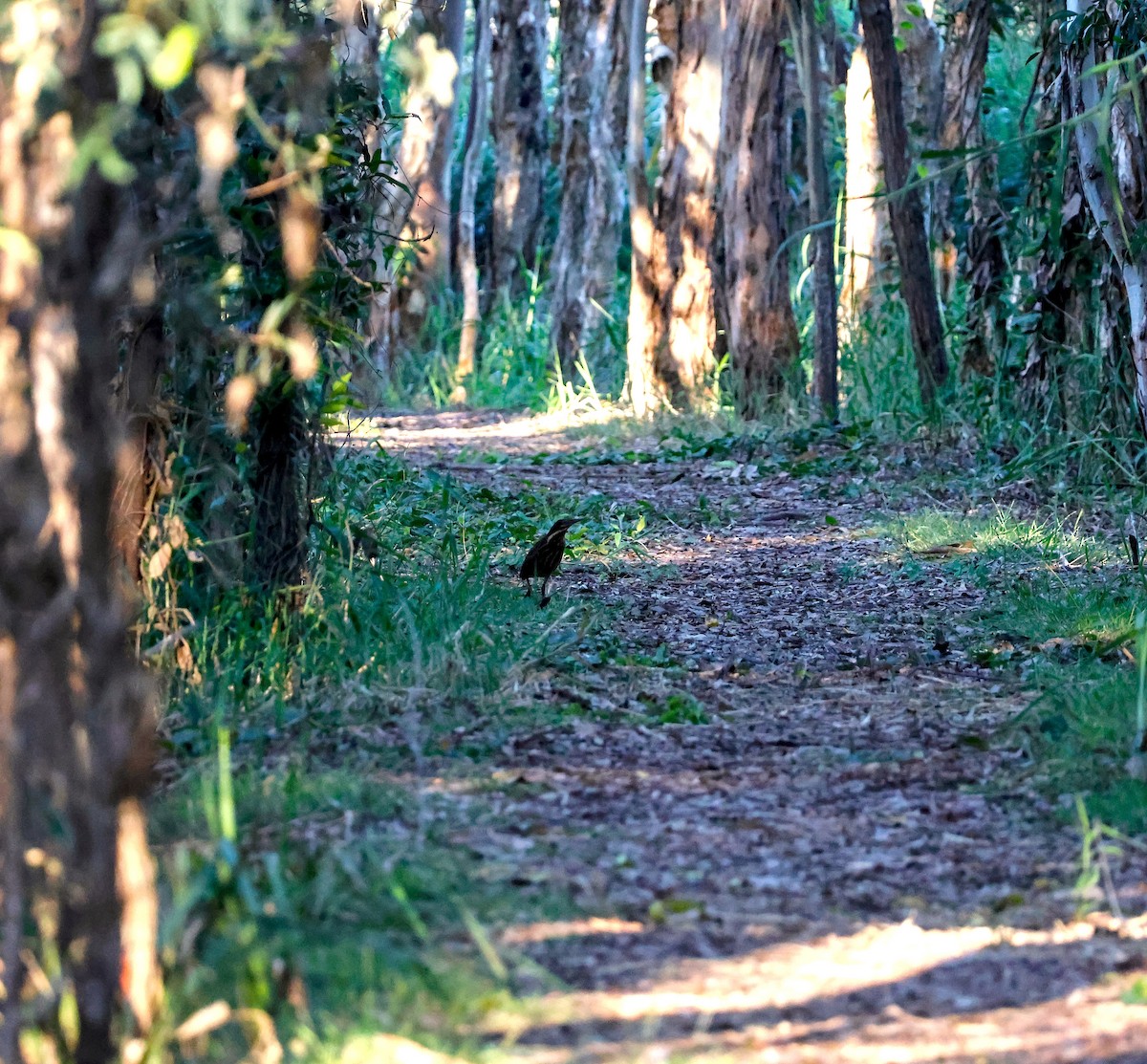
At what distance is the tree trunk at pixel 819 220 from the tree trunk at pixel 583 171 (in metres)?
5.16

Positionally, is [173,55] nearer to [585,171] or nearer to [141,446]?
[141,446]

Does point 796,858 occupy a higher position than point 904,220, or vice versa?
point 904,220

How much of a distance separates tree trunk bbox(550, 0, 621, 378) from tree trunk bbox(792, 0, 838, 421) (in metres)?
5.16

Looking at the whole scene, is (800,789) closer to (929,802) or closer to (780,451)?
(929,802)

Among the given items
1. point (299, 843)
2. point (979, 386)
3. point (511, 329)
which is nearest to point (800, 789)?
point (299, 843)

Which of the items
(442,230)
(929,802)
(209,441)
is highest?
(442,230)

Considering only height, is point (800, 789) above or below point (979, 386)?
below

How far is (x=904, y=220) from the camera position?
8.49 meters

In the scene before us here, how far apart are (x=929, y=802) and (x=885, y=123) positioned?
20.3ft

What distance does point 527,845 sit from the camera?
293cm

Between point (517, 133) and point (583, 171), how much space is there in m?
2.39

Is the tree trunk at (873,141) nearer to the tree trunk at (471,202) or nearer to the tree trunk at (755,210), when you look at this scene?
the tree trunk at (755,210)

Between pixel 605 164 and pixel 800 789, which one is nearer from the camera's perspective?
pixel 800 789

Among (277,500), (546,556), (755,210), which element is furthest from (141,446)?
(755,210)
